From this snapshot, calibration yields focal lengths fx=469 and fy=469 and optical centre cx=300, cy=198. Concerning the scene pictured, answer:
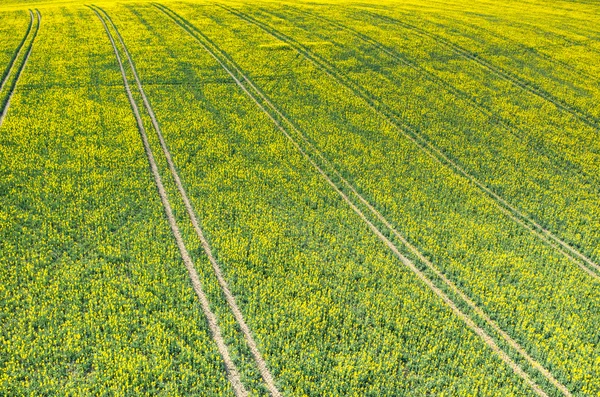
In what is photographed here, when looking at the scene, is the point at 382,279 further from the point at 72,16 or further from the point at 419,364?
the point at 72,16

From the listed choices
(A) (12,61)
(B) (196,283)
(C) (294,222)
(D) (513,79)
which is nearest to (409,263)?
(C) (294,222)

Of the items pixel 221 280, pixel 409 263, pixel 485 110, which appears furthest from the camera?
pixel 485 110

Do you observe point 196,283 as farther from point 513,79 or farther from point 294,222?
point 513,79

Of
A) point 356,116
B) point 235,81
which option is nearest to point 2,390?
point 356,116

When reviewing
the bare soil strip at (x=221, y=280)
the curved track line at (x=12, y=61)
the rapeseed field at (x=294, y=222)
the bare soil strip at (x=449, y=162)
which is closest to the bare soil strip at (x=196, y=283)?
the rapeseed field at (x=294, y=222)

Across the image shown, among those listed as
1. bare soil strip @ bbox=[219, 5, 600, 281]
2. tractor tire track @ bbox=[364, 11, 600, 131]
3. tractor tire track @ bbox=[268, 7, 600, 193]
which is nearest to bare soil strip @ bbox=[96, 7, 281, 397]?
bare soil strip @ bbox=[219, 5, 600, 281]

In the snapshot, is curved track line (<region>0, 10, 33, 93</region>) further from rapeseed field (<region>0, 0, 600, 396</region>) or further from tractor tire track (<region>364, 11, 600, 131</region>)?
tractor tire track (<region>364, 11, 600, 131</region>)
